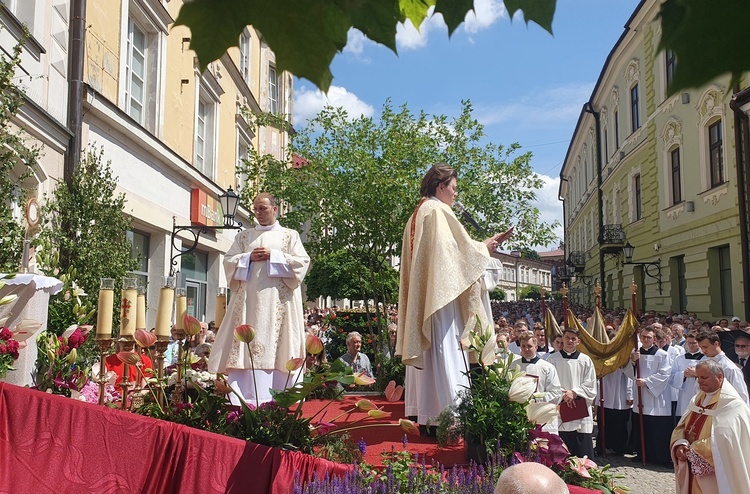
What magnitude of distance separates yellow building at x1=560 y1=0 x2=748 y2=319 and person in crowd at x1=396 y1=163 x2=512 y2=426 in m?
5.58

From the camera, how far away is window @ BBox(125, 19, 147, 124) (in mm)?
11148

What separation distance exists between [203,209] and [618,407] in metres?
9.76

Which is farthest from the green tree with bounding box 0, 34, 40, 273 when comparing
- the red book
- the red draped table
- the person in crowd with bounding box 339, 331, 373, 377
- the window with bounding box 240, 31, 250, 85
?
the window with bounding box 240, 31, 250, 85

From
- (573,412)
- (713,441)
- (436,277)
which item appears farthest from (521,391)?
(573,412)

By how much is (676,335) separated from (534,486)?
1107cm

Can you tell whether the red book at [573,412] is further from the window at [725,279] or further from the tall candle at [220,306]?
the window at [725,279]

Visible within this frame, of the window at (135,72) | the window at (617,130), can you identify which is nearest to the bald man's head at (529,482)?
the window at (135,72)

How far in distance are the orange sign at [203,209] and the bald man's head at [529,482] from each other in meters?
12.6

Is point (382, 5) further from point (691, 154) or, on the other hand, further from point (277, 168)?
point (691, 154)

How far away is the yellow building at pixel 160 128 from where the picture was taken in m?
9.83

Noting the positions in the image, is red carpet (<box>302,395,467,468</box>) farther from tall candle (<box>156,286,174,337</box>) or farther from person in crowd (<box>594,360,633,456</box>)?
person in crowd (<box>594,360,633,456</box>)

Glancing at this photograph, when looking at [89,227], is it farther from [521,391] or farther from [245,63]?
[245,63]

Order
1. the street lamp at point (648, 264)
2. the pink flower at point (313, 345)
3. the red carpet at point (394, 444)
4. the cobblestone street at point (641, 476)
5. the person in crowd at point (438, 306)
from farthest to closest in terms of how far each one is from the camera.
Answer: the street lamp at point (648, 264) → the cobblestone street at point (641, 476) → the person in crowd at point (438, 306) → the red carpet at point (394, 444) → the pink flower at point (313, 345)

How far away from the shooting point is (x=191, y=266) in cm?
1491
